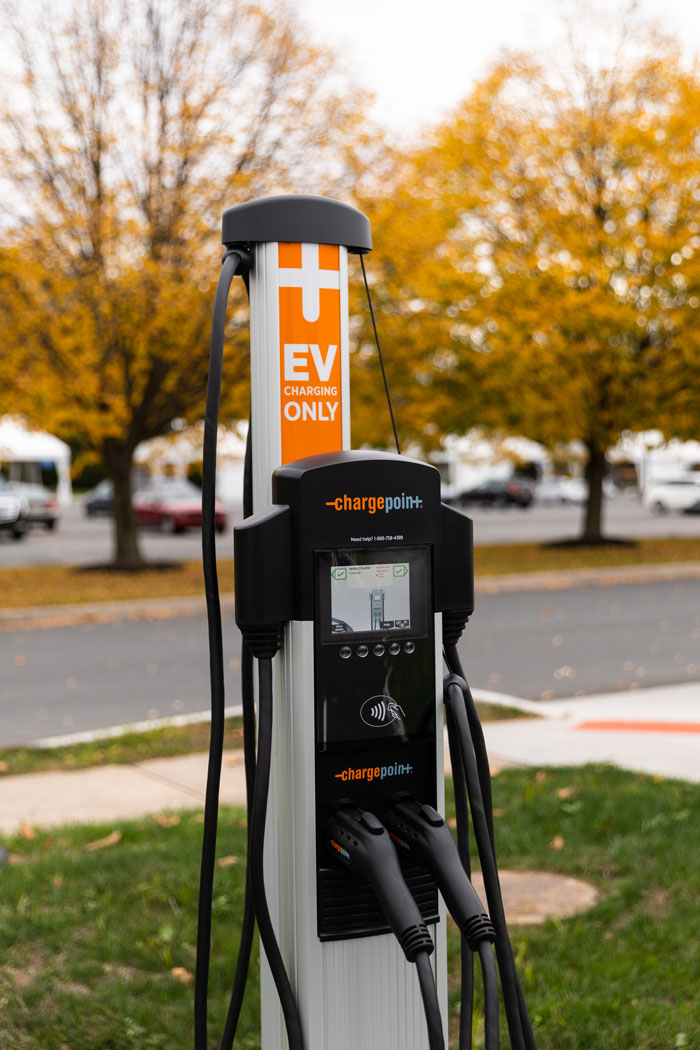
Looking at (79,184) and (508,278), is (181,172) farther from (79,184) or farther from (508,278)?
(508,278)

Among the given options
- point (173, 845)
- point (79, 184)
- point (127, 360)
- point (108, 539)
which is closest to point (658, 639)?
point (173, 845)

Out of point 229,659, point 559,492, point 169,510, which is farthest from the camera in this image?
point 559,492

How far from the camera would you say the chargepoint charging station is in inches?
88.6

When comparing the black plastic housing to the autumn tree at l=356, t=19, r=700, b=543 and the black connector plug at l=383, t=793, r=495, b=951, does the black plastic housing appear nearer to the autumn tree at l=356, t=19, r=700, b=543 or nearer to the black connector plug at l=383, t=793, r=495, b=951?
the black connector plug at l=383, t=793, r=495, b=951

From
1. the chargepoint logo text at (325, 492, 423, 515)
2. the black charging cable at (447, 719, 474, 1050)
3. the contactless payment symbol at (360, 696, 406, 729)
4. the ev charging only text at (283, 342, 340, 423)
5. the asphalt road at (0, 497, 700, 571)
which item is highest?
the ev charging only text at (283, 342, 340, 423)

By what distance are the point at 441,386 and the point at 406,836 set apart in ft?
66.3

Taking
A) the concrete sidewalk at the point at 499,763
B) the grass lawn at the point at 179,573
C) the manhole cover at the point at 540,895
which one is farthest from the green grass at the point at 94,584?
the manhole cover at the point at 540,895

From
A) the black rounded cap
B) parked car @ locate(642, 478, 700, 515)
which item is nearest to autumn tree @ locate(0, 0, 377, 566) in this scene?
the black rounded cap

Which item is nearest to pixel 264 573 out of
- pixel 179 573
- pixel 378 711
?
pixel 378 711

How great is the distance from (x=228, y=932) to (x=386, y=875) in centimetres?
198

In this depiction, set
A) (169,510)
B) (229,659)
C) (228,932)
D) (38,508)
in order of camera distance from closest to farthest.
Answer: (228,932), (229,659), (169,510), (38,508)

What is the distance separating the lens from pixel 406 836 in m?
2.30

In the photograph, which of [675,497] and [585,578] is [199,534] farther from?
[585,578]

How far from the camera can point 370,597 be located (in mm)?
2295
